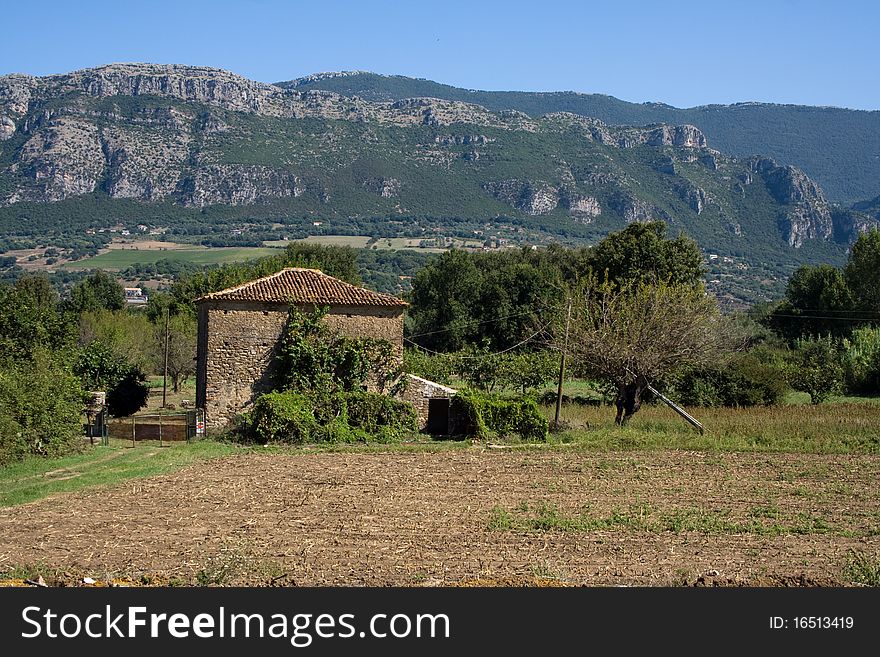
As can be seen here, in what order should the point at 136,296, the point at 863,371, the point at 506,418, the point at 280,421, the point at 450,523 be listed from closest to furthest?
the point at 450,523 → the point at 280,421 → the point at 506,418 → the point at 863,371 → the point at 136,296

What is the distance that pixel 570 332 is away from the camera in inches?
1303

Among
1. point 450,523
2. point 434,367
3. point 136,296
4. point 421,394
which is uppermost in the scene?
point 450,523

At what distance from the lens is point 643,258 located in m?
55.2

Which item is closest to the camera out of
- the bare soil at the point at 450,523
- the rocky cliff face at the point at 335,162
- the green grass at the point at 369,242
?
the bare soil at the point at 450,523

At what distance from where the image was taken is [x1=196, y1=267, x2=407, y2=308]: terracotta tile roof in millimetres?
29016

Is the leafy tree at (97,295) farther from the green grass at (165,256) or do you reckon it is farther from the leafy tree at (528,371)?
the green grass at (165,256)

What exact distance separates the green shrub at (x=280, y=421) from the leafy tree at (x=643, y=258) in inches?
1189

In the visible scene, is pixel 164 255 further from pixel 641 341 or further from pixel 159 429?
pixel 641 341

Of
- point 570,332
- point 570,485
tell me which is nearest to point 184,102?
point 570,332

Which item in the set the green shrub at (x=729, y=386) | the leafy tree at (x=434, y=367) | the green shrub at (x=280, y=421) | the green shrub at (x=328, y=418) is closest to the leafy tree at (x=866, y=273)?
the green shrub at (x=729, y=386)

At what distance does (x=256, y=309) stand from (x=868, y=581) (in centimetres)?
2072

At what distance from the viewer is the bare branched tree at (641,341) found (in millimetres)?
31562

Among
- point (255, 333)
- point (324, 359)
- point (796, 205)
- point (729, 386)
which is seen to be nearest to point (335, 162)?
point (796, 205)

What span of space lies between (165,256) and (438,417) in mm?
121614
